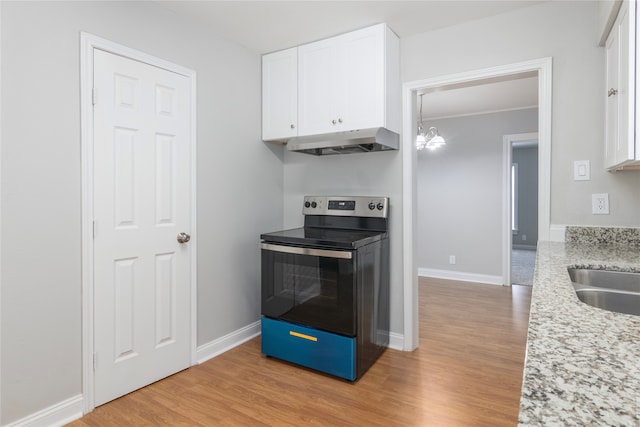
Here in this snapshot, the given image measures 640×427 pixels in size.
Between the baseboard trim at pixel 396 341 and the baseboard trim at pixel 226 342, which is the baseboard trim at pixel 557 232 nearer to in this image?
the baseboard trim at pixel 396 341

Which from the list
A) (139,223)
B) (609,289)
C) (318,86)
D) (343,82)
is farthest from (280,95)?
(609,289)

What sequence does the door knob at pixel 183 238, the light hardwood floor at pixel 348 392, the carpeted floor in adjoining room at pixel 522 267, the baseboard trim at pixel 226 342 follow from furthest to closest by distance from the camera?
the carpeted floor in adjoining room at pixel 522 267 → the baseboard trim at pixel 226 342 → the door knob at pixel 183 238 → the light hardwood floor at pixel 348 392

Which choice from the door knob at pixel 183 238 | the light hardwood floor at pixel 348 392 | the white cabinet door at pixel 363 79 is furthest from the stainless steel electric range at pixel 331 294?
the white cabinet door at pixel 363 79

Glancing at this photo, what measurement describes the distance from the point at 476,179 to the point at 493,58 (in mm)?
2763

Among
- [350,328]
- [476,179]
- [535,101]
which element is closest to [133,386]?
[350,328]

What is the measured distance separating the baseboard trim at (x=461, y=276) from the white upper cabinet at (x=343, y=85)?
3.10m

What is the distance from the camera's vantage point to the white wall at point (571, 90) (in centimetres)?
206

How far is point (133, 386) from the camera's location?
2.14 metres

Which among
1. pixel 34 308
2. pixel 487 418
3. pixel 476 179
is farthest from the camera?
pixel 476 179

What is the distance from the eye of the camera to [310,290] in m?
2.41

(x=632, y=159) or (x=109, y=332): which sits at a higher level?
(x=632, y=159)

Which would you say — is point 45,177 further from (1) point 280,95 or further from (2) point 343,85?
(2) point 343,85

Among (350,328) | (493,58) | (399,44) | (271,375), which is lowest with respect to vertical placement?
(271,375)

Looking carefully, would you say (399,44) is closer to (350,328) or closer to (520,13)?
(520,13)
